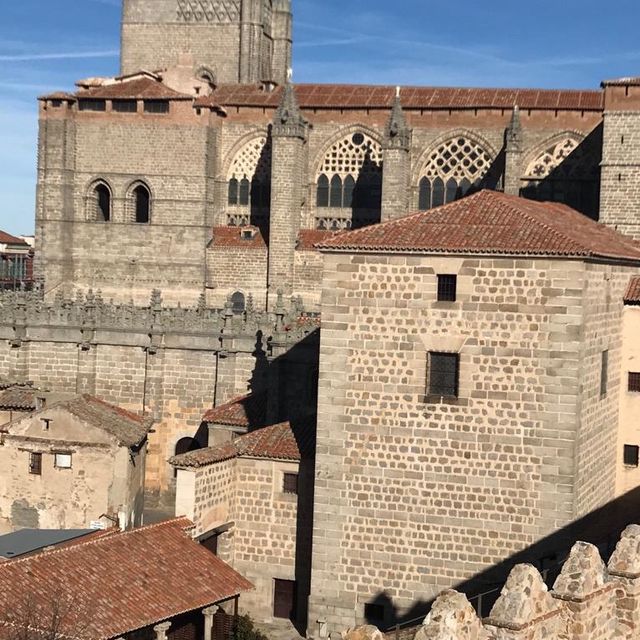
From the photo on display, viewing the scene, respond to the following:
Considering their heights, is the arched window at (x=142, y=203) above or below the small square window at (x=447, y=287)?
above

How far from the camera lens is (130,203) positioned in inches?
1419

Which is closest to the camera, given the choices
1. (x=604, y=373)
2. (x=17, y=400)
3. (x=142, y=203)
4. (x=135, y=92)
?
(x=604, y=373)

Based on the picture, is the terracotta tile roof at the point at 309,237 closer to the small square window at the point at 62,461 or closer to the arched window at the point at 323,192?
the arched window at the point at 323,192

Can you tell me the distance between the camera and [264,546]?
66.0 ft

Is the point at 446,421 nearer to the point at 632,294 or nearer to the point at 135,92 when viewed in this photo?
the point at 632,294

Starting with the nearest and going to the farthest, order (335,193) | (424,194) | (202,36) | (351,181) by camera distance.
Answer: (424,194), (351,181), (335,193), (202,36)

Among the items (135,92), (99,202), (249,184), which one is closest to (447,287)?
(249,184)

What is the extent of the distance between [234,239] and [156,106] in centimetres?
496

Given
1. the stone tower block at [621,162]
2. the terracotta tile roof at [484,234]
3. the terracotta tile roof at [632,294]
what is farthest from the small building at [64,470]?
the stone tower block at [621,162]

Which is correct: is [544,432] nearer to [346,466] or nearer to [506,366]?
[506,366]

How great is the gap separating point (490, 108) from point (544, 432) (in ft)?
62.9

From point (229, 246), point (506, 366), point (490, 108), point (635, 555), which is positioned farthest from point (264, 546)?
point (490, 108)

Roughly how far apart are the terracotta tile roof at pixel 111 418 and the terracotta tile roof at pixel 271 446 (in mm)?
3185

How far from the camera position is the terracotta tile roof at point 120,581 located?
15117 mm
